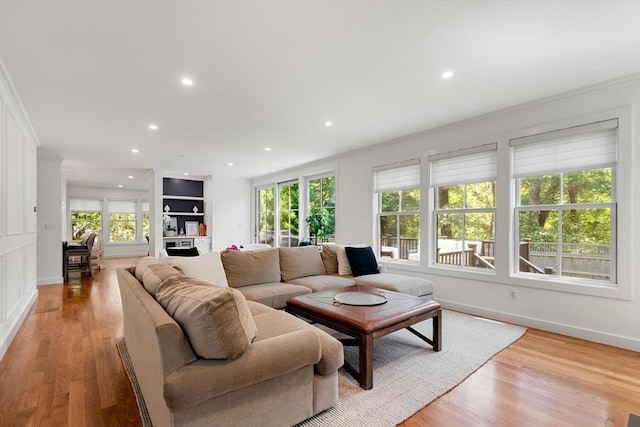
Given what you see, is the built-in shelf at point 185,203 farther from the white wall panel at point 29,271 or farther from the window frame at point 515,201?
the window frame at point 515,201

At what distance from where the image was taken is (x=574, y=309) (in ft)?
10.3

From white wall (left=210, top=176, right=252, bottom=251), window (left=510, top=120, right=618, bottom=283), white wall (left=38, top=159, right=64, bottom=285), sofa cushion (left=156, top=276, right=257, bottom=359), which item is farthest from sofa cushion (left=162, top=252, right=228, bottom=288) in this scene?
white wall (left=210, top=176, right=252, bottom=251)

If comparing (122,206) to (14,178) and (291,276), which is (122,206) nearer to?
(14,178)

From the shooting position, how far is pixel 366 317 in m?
2.33

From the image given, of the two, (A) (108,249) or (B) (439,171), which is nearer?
(B) (439,171)

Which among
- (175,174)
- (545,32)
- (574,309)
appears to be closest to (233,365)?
(545,32)

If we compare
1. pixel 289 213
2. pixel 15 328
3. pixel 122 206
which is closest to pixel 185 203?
pixel 289 213

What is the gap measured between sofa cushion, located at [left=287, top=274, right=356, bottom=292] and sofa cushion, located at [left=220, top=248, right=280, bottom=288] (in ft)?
0.98

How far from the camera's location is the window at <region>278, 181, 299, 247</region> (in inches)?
288

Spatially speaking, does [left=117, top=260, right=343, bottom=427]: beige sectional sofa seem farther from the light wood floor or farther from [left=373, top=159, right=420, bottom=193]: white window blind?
[left=373, top=159, right=420, bottom=193]: white window blind

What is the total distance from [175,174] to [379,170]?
567 centimetres

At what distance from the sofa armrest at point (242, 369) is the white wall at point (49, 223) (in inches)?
251

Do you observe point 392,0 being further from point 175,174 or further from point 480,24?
point 175,174

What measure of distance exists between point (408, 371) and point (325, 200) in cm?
431
